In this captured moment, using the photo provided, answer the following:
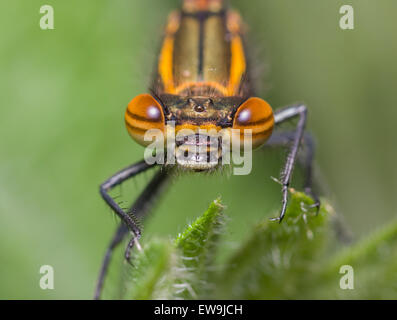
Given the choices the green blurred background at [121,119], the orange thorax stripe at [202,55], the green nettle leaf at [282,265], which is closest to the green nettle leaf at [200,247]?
the green nettle leaf at [282,265]

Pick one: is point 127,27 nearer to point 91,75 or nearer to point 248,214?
point 91,75

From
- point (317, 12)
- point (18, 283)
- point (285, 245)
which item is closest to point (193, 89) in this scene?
point (285, 245)

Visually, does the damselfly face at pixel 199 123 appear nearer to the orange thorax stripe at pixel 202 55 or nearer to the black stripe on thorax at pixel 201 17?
the orange thorax stripe at pixel 202 55

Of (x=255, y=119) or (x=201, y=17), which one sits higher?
(x=201, y=17)

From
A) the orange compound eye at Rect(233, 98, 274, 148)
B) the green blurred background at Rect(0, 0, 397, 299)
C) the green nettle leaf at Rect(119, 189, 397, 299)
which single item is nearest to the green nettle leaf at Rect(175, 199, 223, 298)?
the green nettle leaf at Rect(119, 189, 397, 299)

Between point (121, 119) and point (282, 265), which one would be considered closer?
point (282, 265)

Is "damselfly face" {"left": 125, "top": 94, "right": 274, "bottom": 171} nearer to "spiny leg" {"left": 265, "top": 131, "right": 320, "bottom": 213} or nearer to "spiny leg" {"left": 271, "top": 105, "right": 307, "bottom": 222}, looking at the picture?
"spiny leg" {"left": 271, "top": 105, "right": 307, "bottom": 222}

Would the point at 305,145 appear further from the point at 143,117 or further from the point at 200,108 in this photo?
the point at 143,117

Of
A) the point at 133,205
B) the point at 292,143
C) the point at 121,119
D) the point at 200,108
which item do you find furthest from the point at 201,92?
the point at 121,119
